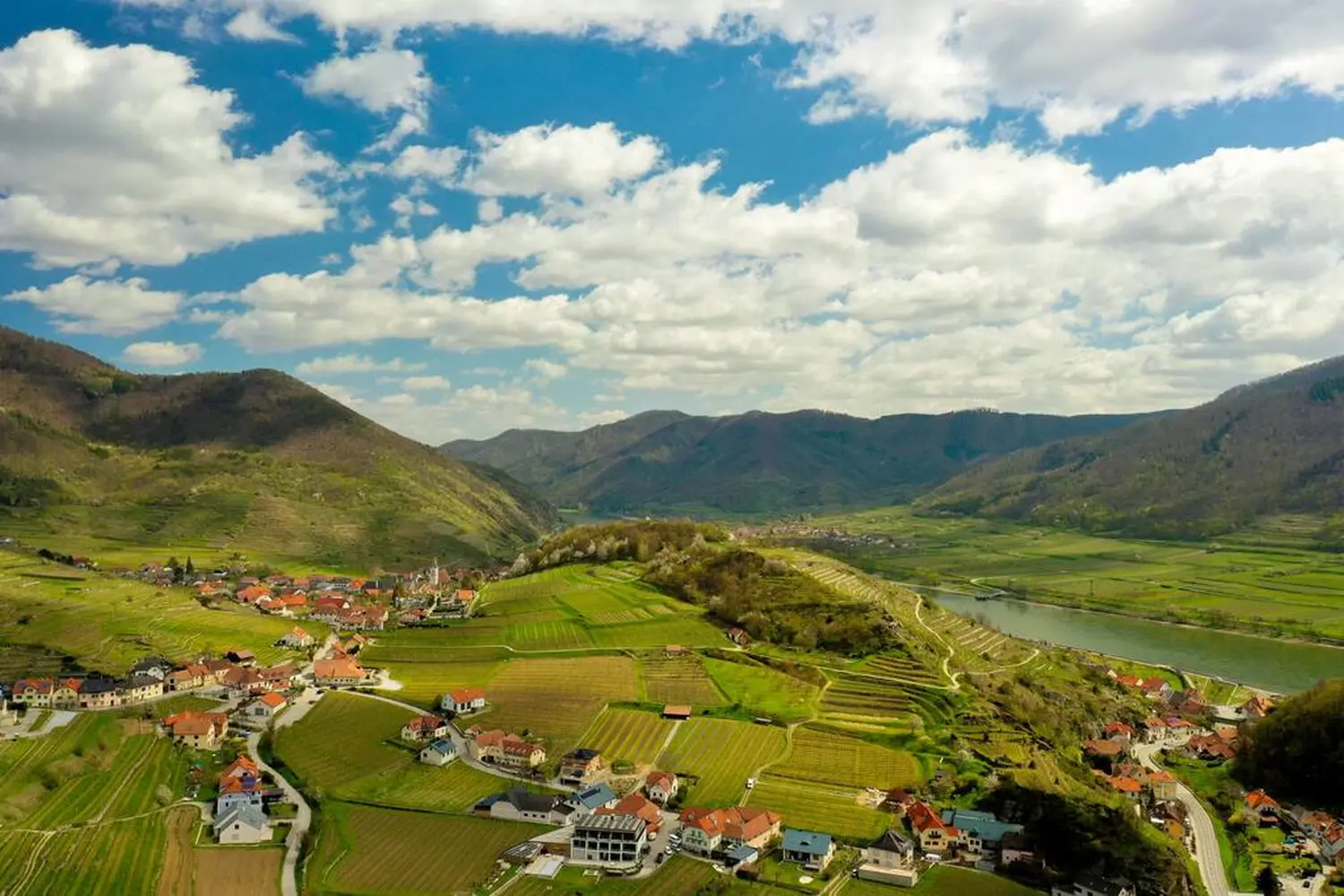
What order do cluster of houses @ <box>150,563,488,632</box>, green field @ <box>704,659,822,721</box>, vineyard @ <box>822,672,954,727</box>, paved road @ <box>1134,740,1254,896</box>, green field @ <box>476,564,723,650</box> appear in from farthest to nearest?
cluster of houses @ <box>150,563,488,632</box> < green field @ <box>476,564,723,650</box> < green field @ <box>704,659,822,721</box> < vineyard @ <box>822,672,954,727</box> < paved road @ <box>1134,740,1254,896</box>

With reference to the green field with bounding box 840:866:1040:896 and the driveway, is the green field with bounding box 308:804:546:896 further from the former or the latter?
the green field with bounding box 840:866:1040:896

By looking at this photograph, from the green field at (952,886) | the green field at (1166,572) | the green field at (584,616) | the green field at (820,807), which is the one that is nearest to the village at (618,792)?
the green field at (952,886)

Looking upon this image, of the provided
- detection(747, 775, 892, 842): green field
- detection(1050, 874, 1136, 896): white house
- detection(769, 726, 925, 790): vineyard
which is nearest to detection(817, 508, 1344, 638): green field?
detection(769, 726, 925, 790): vineyard

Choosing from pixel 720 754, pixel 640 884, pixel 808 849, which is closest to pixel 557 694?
pixel 720 754

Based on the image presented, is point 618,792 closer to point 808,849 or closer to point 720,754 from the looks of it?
point 720,754

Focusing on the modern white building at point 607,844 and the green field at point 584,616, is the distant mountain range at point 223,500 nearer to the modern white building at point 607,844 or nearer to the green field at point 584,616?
the green field at point 584,616

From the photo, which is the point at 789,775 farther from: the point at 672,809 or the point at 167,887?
the point at 167,887

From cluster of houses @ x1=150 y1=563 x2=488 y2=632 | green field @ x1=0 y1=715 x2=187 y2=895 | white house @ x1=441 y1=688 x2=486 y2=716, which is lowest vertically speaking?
green field @ x1=0 y1=715 x2=187 y2=895
